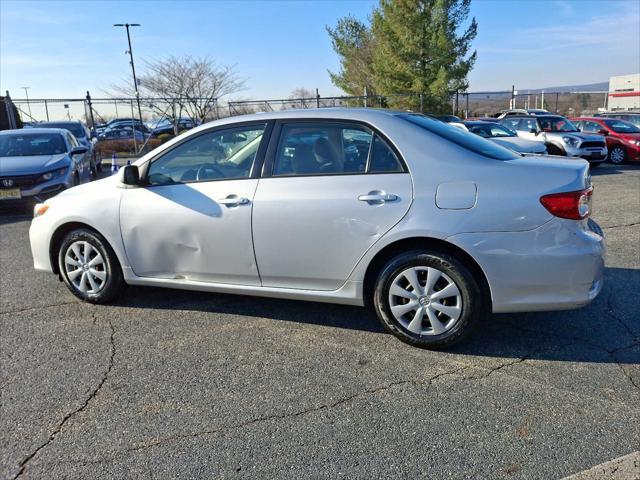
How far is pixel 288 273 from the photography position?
3.73 m

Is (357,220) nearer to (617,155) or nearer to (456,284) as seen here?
(456,284)

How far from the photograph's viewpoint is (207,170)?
4.02 m

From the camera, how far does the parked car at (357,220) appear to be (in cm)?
319

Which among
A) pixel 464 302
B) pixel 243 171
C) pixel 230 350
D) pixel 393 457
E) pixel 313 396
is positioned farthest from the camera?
Answer: pixel 243 171

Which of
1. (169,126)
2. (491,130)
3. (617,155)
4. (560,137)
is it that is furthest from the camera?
(169,126)

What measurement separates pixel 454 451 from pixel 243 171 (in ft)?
8.01

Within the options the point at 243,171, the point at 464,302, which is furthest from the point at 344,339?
the point at 243,171

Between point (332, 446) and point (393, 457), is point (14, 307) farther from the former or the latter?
point (393, 457)

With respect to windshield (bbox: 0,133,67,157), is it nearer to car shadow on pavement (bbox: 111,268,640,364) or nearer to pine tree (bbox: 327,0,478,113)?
car shadow on pavement (bbox: 111,268,640,364)

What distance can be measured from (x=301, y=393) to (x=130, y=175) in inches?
90.2

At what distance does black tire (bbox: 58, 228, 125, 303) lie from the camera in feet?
14.1

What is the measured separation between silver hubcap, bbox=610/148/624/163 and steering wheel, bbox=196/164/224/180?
1562 centimetres

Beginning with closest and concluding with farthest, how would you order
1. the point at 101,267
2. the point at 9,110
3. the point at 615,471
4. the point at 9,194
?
the point at 615,471 < the point at 101,267 < the point at 9,194 < the point at 9,110

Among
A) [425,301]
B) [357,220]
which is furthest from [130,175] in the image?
[425,301]
